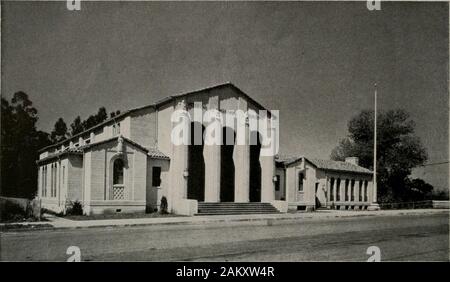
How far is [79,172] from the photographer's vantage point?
27.4 m

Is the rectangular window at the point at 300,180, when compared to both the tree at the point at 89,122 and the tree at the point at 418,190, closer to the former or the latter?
the tree at the point at 418,190

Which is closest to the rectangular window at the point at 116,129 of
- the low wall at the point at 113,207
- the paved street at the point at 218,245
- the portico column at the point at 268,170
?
the low wall at the point at 113,207

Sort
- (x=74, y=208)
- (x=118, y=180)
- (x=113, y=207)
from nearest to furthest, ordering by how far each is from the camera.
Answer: (x=74, y=208)
(x=113, y=207)
(x=118, y=180)

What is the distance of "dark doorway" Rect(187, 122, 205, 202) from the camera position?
34.2 m

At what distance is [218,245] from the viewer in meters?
15.1

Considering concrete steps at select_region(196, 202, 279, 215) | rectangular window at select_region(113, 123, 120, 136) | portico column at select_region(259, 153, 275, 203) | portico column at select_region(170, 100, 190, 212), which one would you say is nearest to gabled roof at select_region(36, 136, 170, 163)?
portico column at select_region(170, 100, 190, 212)

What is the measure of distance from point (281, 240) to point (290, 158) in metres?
24.3

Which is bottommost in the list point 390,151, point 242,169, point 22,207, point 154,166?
point 22,207

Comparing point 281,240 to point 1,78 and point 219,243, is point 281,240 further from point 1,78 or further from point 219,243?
point 1,78

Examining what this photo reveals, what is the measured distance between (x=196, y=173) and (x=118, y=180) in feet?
24.5

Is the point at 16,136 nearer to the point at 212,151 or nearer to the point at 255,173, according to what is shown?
the point at 212,151

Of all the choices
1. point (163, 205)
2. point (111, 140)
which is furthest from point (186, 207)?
point (111, 140)
